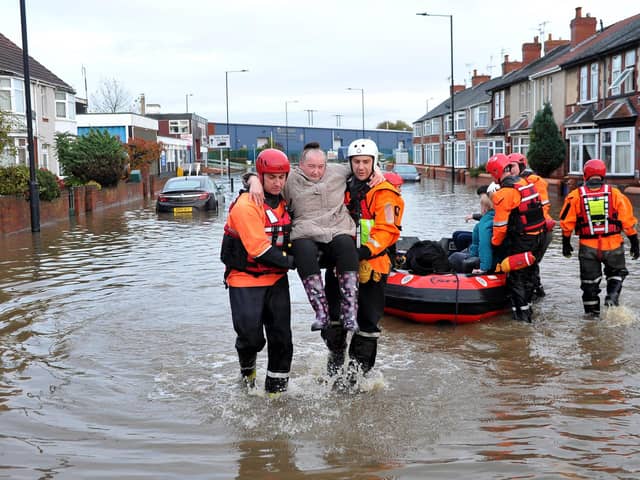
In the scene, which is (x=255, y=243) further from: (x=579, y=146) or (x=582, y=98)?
(x=582, y=98)

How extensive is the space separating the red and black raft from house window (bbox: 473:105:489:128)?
48.4 metres

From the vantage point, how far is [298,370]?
7004mm

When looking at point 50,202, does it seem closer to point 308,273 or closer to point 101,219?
point 101,219

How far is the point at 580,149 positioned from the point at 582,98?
10.2ft

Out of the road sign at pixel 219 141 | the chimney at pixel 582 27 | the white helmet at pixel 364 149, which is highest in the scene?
the chimney at pixel 582 27

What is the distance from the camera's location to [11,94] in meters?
33.2

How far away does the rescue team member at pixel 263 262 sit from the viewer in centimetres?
541

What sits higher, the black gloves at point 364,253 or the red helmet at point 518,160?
the red helmet at point 518,160

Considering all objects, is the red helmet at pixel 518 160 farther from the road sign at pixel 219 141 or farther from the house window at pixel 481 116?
the house window at pixel 481 116

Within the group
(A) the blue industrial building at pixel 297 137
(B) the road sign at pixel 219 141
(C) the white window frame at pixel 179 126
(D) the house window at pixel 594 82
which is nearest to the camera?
(D) the house window at pixel 594 82

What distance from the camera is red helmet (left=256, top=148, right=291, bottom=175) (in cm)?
554

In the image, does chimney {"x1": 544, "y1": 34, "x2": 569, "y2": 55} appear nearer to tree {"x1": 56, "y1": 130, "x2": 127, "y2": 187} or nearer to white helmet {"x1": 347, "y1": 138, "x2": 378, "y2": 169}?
tree {"x1": 56, "y1": 130, "x2": 127, "y2": 187}

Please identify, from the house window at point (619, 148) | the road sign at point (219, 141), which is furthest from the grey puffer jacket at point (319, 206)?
the road sign at point (219, 141)

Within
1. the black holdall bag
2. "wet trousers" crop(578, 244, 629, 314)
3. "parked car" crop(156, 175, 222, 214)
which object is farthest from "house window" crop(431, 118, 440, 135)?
"wet trousers" crop(578, 244, 629, 314)
